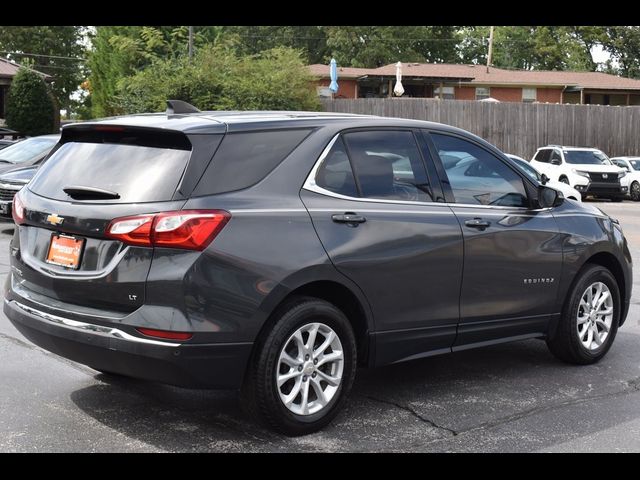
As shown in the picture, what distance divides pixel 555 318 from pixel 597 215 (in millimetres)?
922

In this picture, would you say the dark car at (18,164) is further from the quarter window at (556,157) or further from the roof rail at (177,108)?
the quarter window at (556,157)

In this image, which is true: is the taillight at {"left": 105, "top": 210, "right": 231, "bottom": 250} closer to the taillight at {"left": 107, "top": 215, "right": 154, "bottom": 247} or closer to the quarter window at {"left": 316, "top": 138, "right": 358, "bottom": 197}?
the taillight at {"left": 107, "top": 215, "right": 154, "bottom": 247}

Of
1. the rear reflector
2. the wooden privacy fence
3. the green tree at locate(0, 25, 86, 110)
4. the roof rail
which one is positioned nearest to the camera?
the rear reflector

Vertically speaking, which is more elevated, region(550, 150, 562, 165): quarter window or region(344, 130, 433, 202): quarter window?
region(344, 130, 433, 202): quarter window

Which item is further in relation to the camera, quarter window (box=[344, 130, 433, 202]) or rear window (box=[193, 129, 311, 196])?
quarter window (box=[344, 130, 433, 202])

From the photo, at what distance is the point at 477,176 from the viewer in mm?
6074

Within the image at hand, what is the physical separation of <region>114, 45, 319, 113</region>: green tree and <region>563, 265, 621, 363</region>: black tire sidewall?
23509 mm

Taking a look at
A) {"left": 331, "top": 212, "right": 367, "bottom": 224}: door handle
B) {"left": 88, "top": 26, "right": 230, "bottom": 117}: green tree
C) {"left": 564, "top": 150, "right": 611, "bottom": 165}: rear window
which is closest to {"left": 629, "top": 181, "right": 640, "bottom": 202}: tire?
{"left": 564, "top": 150, "right": 611, "bottom": 165}: rear window

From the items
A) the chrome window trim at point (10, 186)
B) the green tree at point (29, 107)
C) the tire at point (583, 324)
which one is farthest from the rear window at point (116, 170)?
the green tree at point (29, 107)

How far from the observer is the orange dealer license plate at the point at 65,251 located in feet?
15.5

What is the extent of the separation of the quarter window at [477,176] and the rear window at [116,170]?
1.91m

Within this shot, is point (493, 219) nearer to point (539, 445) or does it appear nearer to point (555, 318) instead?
point (555, 318)

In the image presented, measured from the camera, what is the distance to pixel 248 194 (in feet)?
15.5

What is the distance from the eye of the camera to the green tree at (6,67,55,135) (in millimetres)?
38750
